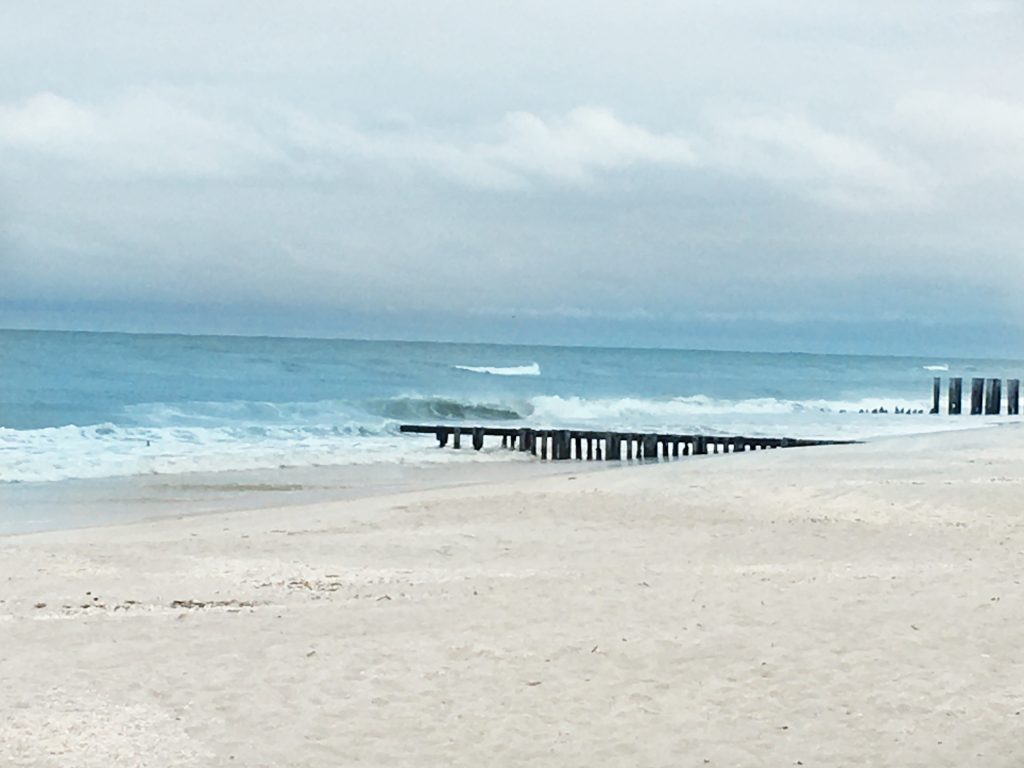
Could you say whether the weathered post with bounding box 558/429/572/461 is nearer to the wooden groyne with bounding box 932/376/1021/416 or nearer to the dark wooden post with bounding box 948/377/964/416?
the wooden groyne with bounding box 932/376/1021/416

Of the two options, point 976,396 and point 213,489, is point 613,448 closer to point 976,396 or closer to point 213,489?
point 213,489

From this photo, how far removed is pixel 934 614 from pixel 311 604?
4358 mm

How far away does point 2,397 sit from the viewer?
168 ft

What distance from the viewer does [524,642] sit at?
8.55 meters

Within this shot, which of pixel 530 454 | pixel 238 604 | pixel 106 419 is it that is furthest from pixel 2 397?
pixel 238 604

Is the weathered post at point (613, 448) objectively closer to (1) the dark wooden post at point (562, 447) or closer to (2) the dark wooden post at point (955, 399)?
(1) the dark wooden post at point (562, 447)

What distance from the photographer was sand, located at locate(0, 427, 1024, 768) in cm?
660

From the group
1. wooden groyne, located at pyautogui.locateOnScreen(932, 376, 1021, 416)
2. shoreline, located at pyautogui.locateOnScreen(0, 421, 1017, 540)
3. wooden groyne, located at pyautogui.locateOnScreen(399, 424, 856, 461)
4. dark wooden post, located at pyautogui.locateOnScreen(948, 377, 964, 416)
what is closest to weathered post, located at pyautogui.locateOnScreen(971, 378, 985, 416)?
wooden groyne, located at pyautogui.locateOnScreen(932, 376, 1021, 416)

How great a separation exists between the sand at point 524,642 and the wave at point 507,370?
7906 cm

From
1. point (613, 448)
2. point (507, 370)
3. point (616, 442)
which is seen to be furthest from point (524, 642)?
point (507, 370)

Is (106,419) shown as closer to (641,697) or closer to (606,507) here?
(606,507)

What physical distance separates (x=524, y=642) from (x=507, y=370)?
91.2 meters

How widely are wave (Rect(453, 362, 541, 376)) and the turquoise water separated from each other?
0.26m

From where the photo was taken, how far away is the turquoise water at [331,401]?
95.4 ft
